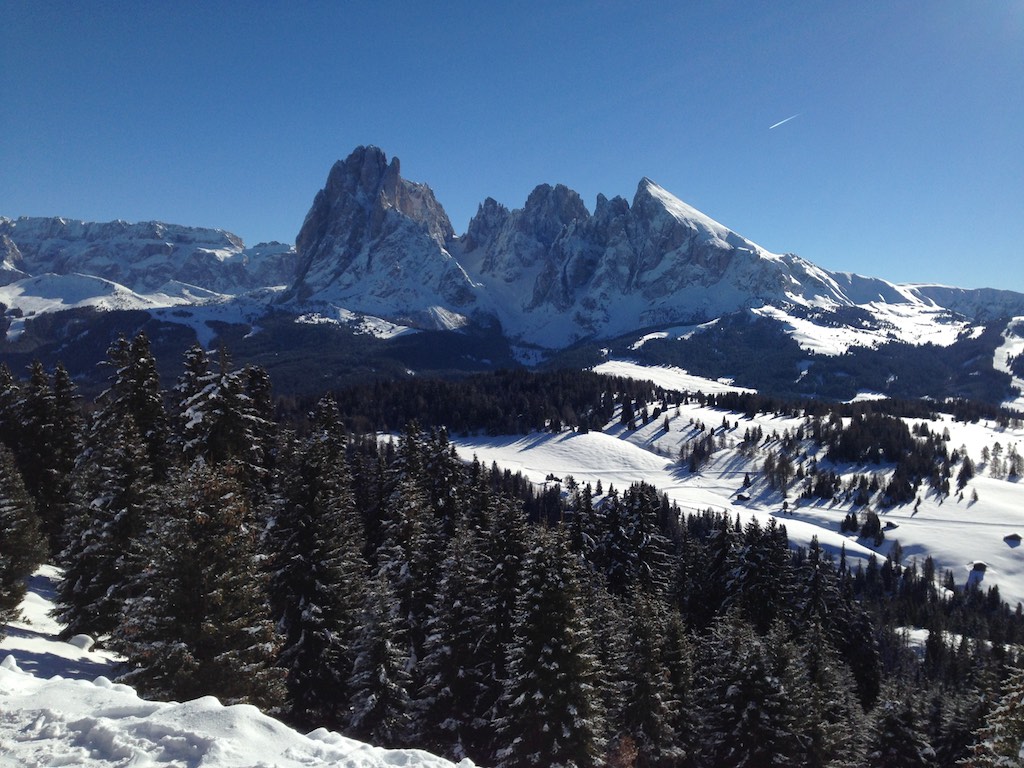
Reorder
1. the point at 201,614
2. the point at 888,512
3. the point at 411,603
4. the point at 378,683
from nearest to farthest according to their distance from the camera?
the point at 201,614, the point at 378,683, the point at 411,603, the point at 888,512

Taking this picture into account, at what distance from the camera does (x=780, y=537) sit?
172ft

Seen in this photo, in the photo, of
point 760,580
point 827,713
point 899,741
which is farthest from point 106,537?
point 899,741

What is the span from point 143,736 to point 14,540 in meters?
21.9

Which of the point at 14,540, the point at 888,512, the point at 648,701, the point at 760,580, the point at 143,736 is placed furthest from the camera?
the point at 888,512

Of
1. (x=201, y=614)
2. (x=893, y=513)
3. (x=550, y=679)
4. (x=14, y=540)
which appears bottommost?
(x=893, y=513)

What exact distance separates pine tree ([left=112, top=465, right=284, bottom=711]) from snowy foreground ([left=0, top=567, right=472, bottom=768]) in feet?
17.4

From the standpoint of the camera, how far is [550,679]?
26078 mm

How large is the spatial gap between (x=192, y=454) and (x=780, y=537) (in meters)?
44.5

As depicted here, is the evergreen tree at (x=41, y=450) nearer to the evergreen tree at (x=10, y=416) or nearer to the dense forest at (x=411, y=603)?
the dense forest at (x=411, y=603)

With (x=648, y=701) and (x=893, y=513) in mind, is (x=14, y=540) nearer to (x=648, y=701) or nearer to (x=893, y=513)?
(x=648, y=701)

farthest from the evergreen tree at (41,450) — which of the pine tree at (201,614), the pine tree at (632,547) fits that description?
the pine tree at (632,547)

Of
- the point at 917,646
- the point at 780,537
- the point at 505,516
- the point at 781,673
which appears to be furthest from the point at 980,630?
the point at 505,516

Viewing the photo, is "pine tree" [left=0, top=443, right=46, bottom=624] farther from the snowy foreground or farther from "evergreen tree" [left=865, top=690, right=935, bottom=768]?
"evergreen tree" [left=865, top=690, right=935, bottom=768]

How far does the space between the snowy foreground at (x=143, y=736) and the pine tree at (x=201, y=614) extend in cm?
531
